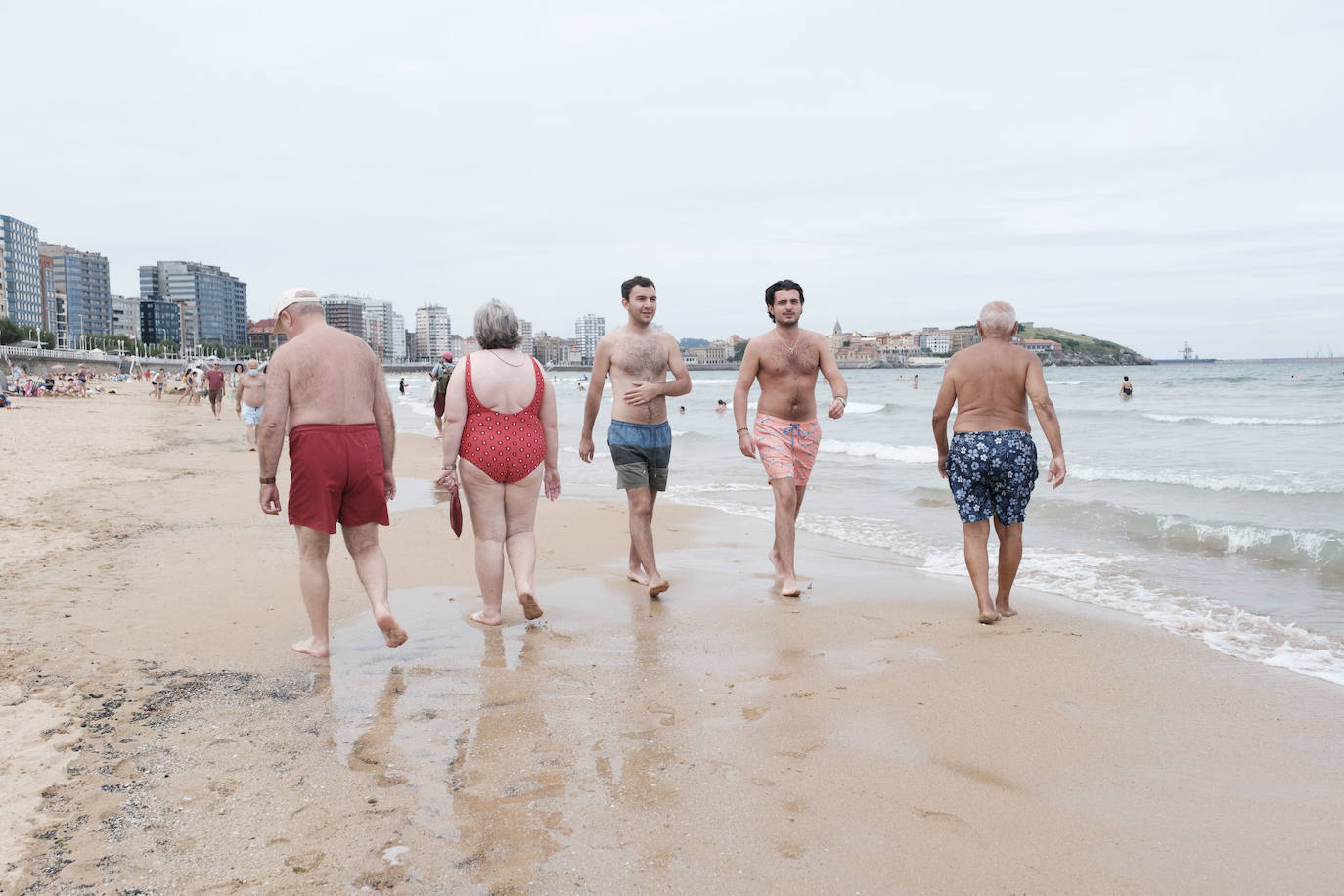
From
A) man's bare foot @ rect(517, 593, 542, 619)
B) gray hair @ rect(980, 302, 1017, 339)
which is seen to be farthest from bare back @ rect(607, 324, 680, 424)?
gray hair @ rect(980, 302, 1017, 339)

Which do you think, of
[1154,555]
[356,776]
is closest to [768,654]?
[356,776]

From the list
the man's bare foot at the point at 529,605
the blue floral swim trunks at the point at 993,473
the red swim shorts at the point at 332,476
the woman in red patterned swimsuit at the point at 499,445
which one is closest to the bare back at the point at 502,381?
the woman in red patterned swimsuit at the point at 499,445

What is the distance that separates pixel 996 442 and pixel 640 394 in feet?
6.54

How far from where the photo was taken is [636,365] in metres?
5.20

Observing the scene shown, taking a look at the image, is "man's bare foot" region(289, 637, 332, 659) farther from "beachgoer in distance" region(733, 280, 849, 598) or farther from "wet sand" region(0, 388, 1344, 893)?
"beachgoer in distance" region(733, 280, 849, 598)

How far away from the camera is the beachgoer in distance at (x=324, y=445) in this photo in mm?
3836

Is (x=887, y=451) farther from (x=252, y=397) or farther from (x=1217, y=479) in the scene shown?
(x=252, y=397)

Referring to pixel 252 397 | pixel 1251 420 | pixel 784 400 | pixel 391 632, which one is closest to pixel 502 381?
pixel 391 632

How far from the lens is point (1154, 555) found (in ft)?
22.7

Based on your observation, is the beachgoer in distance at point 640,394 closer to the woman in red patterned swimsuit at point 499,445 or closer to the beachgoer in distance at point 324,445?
the woman in red patterned swimsuit at point 499,445

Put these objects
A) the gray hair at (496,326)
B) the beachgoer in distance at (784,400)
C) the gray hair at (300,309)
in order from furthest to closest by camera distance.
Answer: the beachgoer in distance at (784,400) < the gray hair at (496,326) < the gray hair at (300,309)

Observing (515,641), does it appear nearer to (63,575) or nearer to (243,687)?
(243,687)

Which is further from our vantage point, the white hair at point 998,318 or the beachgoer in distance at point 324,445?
the white hair at point 998,318

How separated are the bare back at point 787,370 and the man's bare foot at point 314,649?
2.80 meters
